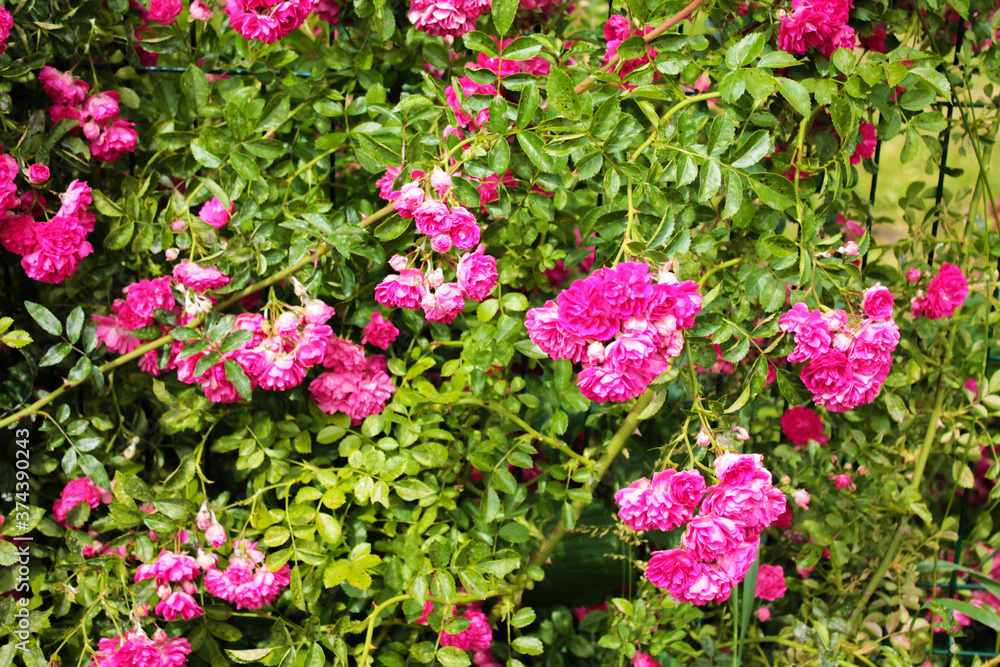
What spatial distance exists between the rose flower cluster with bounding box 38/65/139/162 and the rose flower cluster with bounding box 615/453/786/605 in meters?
1.10

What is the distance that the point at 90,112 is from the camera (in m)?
1.40

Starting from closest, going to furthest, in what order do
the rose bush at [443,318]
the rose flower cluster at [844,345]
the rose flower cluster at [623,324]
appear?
the rose flower cluster at [623,324] → the rose flower cluster at [844,345] → the rose bush at [443,318]

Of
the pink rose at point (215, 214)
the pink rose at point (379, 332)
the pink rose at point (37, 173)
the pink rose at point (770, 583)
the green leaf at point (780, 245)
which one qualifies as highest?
the green leaf at point (780, 245)

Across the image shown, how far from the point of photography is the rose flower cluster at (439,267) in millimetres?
1103

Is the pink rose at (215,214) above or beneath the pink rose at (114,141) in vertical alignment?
beneath

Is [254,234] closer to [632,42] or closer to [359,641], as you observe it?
[632,42]

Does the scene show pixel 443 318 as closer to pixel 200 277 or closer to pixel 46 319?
pixel 200 277

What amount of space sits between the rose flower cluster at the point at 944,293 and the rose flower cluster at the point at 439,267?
2.95ft

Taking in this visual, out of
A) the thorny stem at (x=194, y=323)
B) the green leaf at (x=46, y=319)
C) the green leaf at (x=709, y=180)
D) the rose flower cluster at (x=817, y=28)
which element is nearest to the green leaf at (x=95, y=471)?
the thorny stem at (x=194, y=323)

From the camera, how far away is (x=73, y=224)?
1.35m

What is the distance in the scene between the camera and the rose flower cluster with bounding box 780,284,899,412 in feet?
3.47

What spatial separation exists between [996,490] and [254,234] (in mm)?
1436

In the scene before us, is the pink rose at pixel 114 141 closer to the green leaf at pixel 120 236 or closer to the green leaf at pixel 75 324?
the green leaf at pixel 120 236

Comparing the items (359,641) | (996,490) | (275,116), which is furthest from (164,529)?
(996,490)
